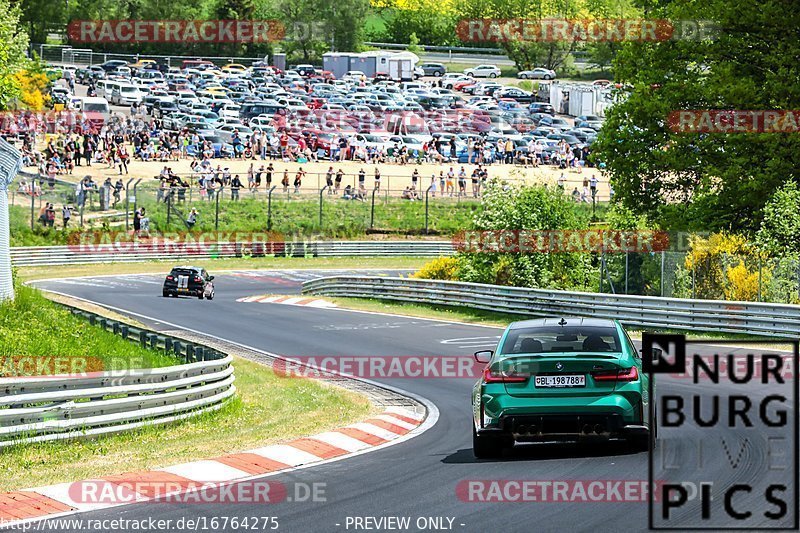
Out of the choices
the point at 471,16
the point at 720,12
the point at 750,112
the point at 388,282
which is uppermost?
the point at 471,16

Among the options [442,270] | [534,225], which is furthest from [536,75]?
[534,225]

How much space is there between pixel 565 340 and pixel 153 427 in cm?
617

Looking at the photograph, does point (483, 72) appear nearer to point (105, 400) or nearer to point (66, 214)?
point (66, 214)

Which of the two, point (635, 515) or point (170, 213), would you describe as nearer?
point (635, 515)

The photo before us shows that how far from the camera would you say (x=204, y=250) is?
61.0m

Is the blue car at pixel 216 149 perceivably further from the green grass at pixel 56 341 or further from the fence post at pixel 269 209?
the green grass at pixel 56 341

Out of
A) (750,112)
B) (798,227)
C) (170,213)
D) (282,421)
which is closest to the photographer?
(282,421)

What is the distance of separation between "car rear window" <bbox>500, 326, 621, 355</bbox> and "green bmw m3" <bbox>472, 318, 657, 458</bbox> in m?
0.03

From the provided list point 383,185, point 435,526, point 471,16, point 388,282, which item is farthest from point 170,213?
point 471,16

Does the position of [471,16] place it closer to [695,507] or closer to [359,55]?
[359,55]

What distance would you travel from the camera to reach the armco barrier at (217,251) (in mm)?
57062

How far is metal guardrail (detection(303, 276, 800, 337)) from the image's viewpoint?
2833 cm

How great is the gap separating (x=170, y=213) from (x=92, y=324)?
3266 cm

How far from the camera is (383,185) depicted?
230 feet
